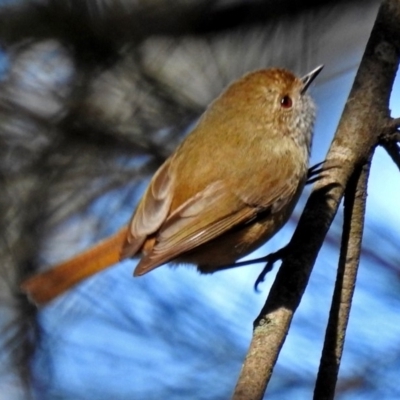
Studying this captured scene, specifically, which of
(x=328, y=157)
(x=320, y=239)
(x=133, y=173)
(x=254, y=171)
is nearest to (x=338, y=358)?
(x=320, y=239)

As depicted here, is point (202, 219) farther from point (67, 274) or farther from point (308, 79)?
point (308, 79)

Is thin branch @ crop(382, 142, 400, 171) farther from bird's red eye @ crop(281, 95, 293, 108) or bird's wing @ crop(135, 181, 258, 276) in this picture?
bird's red eye @ crop(281, 95, 293, 108)

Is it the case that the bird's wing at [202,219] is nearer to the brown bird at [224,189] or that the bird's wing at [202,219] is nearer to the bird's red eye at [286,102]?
the brown bird at [224,189]

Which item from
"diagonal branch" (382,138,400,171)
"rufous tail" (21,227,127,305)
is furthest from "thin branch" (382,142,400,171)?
"rufous tail" (21,227,127,305)

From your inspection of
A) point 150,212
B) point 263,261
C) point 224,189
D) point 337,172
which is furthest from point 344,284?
point 150,212

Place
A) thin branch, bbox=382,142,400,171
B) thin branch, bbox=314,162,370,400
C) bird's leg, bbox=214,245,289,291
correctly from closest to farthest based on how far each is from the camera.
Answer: thin branch, bbox=314,162,370,400, thin branch, bbox=382,142,400,171, bird's leg, bbox=214,245,289,291

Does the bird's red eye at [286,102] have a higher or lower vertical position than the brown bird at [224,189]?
higher

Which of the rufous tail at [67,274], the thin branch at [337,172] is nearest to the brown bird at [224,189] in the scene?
the rufous tail at [67,274]
